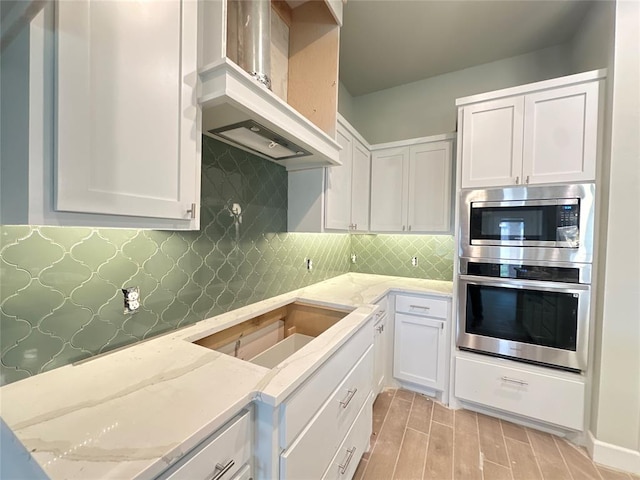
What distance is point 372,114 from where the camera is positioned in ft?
9.46

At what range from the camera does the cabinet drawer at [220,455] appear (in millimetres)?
594

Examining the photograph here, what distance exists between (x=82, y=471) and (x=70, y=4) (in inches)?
38.9

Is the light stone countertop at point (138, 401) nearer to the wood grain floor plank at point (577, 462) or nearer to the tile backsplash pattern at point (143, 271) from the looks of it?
the tile backsplash pattern at point (143, 271)

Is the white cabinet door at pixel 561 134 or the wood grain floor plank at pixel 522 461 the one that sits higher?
the white cabinet door at pixel 561 134

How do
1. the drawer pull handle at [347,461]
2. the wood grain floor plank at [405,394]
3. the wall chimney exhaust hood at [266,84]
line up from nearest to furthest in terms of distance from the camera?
the wall chimney exhaust hood at [266,84] < the drawer pull handle at [347,461] < the wood grain floor plank at [405,394]

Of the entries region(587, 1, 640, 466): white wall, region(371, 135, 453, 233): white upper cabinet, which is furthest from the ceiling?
region(371, 135, 453, 233): white upper cabinet

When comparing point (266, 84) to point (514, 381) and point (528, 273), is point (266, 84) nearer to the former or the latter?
point (528, 273)

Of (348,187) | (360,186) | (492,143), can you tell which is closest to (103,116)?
(348,187)

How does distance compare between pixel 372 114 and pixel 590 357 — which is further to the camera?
pixel 372 114

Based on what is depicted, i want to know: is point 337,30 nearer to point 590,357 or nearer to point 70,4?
point 70,4

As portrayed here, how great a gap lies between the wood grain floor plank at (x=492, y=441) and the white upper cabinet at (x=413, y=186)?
149cm

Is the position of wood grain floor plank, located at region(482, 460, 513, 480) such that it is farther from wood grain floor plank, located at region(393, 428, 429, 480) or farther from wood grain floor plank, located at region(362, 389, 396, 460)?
wood grain floor plank, located at region(362, 389, 396, 460)

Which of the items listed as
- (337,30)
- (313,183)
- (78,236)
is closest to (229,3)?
(337,30)

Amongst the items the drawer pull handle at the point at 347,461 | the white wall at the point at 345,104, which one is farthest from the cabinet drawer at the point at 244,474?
the white wall at the point at 345,104
